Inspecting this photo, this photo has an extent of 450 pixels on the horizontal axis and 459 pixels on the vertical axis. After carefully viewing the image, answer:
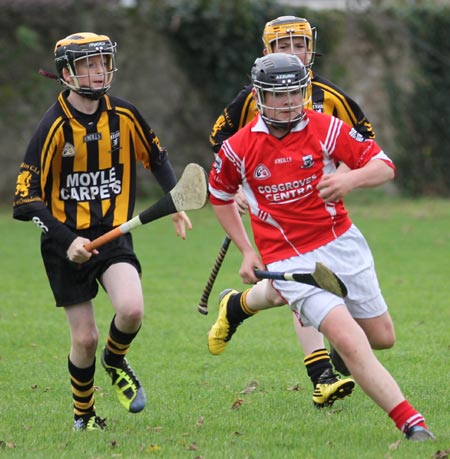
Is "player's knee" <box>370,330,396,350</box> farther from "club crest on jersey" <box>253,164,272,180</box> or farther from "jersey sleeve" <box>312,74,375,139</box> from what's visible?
"jersey sleeve" <box>312,74,375,139</box>

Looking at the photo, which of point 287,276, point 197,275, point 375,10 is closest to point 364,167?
point 287,276

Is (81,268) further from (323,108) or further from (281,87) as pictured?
(323,108)

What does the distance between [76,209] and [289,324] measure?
12.1ft

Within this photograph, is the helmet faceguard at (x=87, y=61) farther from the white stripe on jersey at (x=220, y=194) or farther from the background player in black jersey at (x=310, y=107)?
the background player in black jersey at (x=310, y=107)

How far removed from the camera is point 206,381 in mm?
6672

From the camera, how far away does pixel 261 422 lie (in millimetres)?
5504

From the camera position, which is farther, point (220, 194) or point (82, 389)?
point (82, 389)

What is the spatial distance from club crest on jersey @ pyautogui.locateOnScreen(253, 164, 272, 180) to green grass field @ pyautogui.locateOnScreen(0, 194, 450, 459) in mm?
1268

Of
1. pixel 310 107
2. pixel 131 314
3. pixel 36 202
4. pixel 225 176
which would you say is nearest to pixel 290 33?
pixel 310 107

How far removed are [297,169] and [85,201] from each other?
3.85 feet

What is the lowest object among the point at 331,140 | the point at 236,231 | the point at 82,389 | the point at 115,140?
the point at 82,389

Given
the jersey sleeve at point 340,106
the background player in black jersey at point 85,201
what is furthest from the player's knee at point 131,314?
the jersey sleeve at point 340,106

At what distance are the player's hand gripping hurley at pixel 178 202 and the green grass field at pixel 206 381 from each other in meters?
1.01

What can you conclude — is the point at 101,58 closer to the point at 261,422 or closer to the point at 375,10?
the point at 261,422
